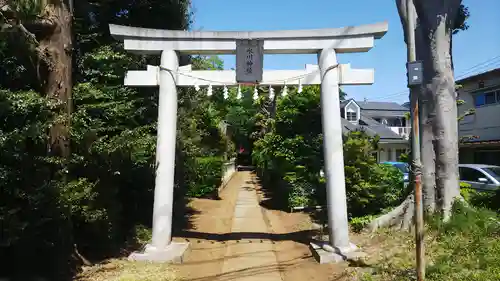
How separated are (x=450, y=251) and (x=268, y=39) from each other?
515cm

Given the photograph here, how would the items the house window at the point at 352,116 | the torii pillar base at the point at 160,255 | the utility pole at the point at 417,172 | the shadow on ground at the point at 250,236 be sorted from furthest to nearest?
the house window at the point at 352,116 < the shadow on ground at the point at 250,236 < the torii pillar base at the point at 160,255 < the utility pole at the point at 417,172

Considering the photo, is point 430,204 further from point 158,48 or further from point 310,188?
point 158,48

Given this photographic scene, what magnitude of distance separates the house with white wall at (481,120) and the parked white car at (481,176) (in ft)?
17.2

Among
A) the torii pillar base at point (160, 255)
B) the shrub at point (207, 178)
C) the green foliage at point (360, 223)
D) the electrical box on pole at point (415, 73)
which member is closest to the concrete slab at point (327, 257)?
the green foliage at point (360, 223)

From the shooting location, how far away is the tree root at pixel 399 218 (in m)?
8.77

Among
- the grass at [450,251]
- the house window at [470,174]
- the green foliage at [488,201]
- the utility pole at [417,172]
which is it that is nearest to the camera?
the utility pole at [417,172]

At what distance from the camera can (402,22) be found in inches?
385

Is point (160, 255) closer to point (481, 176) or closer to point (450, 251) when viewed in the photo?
point (450, 251)

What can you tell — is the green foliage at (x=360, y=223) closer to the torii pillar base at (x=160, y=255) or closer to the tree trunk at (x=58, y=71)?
the torii pillar base at (x=160, y=255)

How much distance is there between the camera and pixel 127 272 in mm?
6602

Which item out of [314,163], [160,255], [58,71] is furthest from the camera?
[314,163]

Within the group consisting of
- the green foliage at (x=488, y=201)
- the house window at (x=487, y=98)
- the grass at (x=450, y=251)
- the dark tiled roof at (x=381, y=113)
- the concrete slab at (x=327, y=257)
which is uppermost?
the dark tiled roof at (x=381, y=113)

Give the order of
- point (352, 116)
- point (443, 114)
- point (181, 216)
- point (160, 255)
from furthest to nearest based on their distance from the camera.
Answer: point (352, 116)
point (181, 216)
point (443, 114)
point (160, 255)

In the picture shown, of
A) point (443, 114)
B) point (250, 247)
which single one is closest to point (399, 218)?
point (443, 114)
